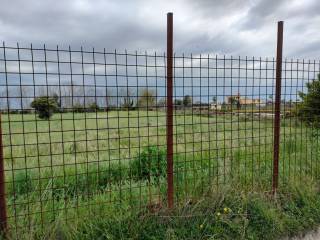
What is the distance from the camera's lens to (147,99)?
9.95 ft

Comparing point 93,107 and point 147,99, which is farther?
Result: point 147,99

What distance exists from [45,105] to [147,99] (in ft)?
3.53

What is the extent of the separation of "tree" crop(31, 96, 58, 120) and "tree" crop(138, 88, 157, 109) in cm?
91

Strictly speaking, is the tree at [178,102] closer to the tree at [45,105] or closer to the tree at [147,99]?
the tree at [147,99]

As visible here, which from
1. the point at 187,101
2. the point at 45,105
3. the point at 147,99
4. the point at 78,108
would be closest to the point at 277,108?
the point at 187,101

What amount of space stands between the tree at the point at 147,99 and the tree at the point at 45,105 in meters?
0.91

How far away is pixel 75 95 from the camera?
8.82ft

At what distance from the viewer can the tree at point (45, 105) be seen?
262 centimetres

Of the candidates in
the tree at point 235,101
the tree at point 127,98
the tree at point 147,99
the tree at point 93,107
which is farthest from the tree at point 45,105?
the tree at point 235,101

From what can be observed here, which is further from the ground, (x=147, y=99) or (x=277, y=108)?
(x=147, y=99)

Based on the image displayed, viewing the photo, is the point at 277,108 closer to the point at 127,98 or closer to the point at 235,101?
the point at 235,101

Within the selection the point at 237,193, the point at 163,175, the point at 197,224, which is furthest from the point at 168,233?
the point at 163,175

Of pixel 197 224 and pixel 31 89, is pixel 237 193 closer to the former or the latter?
pixel 197 224

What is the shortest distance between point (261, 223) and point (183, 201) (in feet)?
3.01
